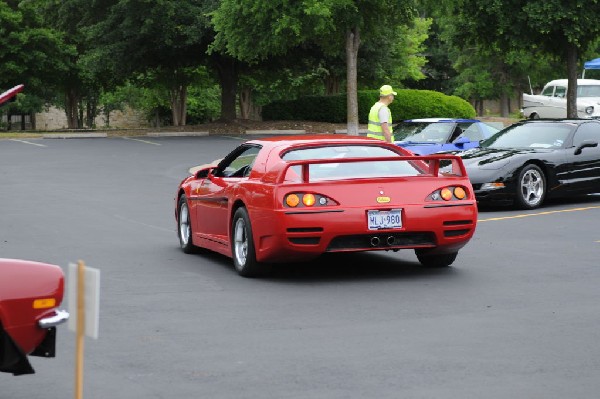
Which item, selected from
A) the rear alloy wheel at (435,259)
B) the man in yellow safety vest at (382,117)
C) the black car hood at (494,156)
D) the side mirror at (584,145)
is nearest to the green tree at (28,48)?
the man in yellow safety vest at (382,117)

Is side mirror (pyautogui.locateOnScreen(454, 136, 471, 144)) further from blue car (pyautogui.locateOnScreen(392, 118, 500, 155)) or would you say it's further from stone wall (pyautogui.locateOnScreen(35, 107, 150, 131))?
stone wall (pyautogui.locateOnScreen(35, 107, 150, 131))

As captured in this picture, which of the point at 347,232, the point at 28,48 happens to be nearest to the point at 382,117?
the point at 347,232

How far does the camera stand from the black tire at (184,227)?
13.2m

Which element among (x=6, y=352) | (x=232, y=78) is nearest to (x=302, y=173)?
(x=6, y=352)

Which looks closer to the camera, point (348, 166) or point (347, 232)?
point (347, 232)

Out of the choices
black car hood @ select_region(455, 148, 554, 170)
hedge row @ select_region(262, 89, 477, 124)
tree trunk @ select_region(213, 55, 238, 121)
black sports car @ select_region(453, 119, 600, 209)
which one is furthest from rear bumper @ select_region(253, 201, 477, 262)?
tree trunk @ select_region(213, 55, 238, 121)

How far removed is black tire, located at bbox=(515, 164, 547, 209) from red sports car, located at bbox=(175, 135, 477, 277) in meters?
6.40

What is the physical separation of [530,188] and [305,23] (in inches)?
718

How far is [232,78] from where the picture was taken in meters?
51.3

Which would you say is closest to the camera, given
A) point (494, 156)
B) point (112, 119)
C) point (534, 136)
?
point (494, 156)

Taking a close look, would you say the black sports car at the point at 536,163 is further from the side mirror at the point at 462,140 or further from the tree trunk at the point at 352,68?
the tree trunk at the point at 352,68

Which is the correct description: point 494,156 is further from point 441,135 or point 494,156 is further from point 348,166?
point 348,166

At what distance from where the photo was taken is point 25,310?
554 cm

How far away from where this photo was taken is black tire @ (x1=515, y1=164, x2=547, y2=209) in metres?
18.1
